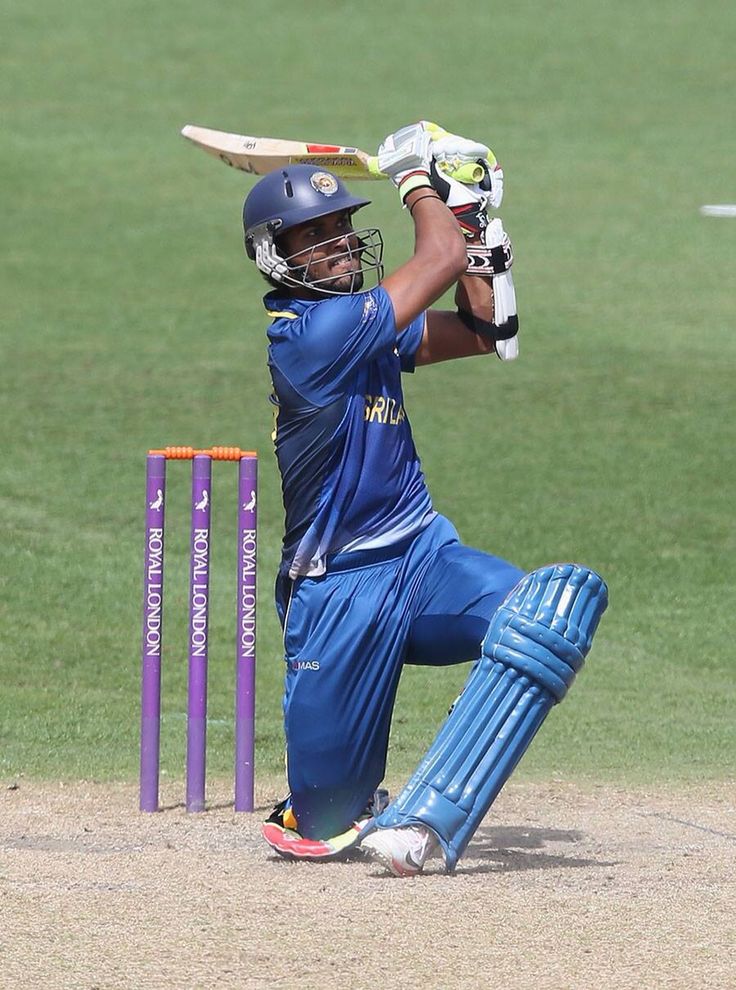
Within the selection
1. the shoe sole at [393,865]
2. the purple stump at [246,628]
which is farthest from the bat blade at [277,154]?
the shoe sole at [393,865]

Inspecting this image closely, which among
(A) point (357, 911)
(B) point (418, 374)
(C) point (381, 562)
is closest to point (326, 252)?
(C) point (381, 562)

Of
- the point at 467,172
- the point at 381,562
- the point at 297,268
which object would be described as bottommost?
the point at 381,562

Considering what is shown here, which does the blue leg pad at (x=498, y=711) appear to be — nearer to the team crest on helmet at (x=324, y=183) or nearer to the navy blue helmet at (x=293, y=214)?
the navy blue helmet at (x=293, y=214)

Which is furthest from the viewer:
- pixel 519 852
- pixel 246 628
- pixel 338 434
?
pixel 246 628

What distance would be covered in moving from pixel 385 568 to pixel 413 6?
23127mm

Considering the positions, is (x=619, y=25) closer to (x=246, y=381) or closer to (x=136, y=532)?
(x=246, y=381)

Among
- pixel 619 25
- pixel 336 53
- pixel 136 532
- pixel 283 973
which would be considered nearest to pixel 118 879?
pixel 283 973

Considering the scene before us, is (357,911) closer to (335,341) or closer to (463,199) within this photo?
(335,341)

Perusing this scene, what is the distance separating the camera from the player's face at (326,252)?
16.2 ft

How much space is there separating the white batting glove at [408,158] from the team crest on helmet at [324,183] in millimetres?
151

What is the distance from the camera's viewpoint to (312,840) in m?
5.10

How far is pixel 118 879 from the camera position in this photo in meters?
4.62

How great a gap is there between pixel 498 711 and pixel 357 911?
2.20ft

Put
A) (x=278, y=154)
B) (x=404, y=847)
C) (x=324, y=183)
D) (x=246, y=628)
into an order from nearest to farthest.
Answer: (x=404, y=847) < (x=324, y=183) < (x=278, y=154) < (x=246, y=628)
